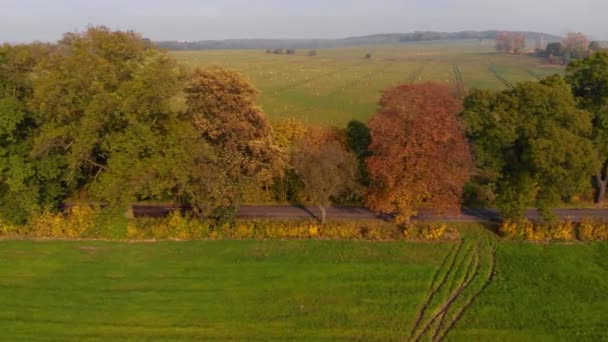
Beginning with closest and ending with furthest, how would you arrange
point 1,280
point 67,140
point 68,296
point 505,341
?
point 505,341 < point 68,296 < point 1,280 < point 67,140

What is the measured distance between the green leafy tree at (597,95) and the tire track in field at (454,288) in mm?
11661

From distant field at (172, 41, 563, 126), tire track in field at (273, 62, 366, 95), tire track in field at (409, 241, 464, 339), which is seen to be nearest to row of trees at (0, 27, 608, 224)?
tire track in field at (409, 241, 464, 339)

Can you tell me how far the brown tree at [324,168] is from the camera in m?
33.9

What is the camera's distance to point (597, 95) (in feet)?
119

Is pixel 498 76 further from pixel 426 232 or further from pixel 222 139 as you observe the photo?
pixel 222 139

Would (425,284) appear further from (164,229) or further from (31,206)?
(31,206)

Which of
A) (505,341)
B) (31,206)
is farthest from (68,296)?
(505,341)

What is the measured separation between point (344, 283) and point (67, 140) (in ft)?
69.3

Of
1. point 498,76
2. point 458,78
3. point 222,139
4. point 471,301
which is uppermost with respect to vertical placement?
point 498,76

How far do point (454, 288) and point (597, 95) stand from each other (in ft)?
67.8

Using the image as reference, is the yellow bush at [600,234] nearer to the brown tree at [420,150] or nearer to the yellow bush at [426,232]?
the brown tree at [420,150]

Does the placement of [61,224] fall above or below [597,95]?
below

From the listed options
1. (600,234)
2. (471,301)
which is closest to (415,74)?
(600,234)

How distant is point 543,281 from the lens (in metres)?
27.0
